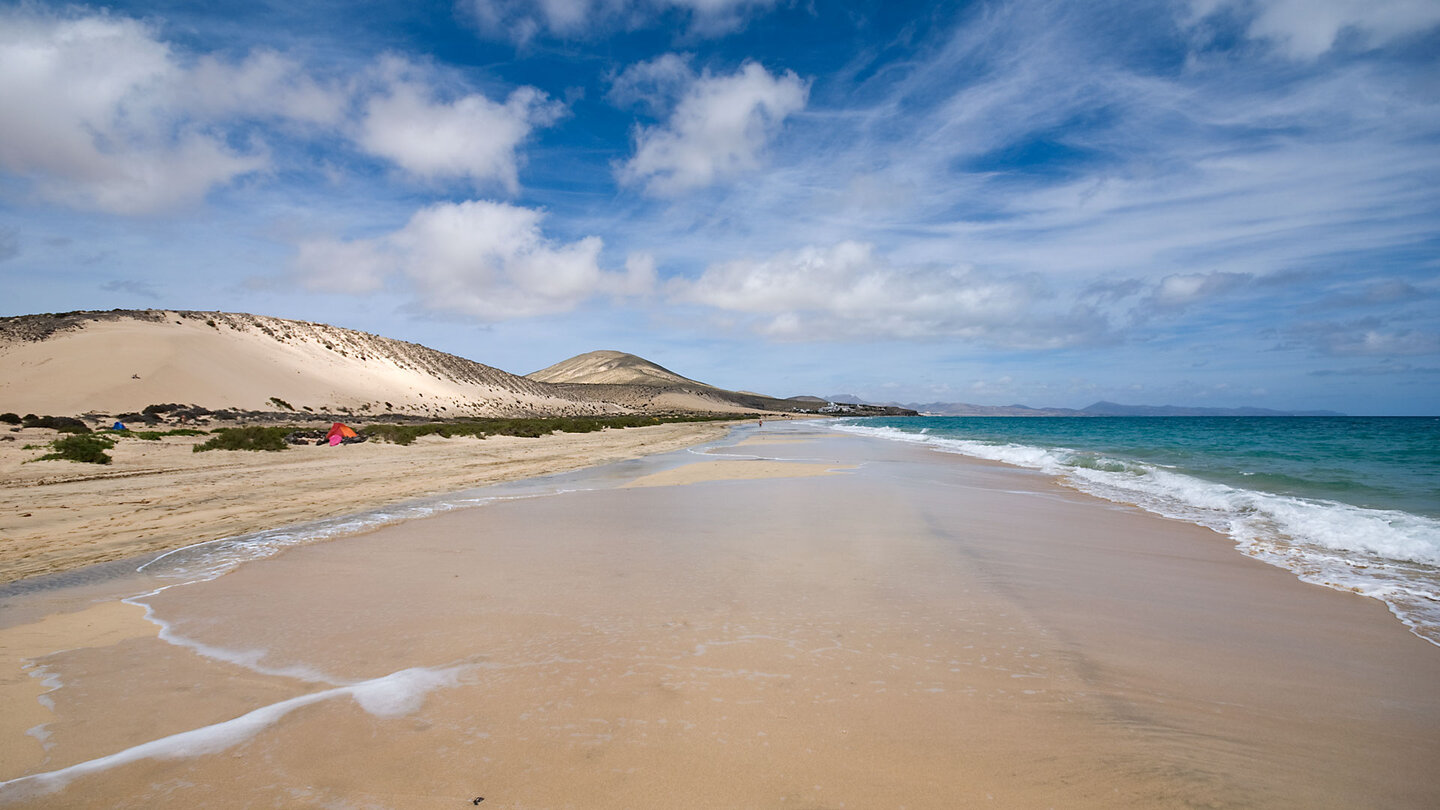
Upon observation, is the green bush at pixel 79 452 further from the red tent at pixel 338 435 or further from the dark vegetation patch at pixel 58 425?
the dark vegetation patch at pixel 58 425

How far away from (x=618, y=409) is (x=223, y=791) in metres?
88.9

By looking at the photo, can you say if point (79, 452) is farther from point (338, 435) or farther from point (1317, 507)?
point (1317, 507)

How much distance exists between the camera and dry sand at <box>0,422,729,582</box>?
7438mm

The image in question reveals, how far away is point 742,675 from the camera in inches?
156

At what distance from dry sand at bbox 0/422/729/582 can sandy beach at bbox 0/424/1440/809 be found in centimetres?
197

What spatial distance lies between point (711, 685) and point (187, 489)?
40.1ft

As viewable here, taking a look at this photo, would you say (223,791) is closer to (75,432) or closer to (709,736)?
(709,736)

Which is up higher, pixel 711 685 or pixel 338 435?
pixel 338 435

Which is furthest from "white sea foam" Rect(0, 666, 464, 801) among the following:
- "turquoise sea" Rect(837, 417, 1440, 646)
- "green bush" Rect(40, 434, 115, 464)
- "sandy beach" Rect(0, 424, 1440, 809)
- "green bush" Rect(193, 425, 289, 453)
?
"green bush" Rect(193, 425, 289, 453)

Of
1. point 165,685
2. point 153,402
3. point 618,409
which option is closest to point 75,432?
point 153,402

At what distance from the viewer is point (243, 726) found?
3250 millimetres

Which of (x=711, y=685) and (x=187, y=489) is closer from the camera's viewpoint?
(x=711, y=685)

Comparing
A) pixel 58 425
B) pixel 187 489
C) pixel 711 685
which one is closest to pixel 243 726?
pixel 711 685

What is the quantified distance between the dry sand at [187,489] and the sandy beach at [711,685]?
197 cm
